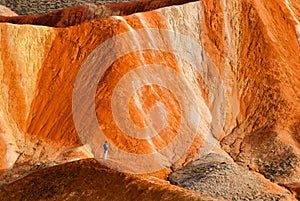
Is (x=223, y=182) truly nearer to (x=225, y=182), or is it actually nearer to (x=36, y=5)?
(x=225, y=182)

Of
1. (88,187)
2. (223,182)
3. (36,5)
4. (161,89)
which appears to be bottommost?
(36,5)

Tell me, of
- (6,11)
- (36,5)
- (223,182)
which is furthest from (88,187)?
(36,5)

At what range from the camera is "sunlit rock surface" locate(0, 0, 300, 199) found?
118 feet

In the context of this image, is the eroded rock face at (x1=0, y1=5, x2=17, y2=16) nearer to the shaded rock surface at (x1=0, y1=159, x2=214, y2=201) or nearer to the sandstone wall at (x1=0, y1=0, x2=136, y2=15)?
the sandstone wall at (x1=0, y1=0, x2=136, y2=15)

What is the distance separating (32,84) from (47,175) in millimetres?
17600

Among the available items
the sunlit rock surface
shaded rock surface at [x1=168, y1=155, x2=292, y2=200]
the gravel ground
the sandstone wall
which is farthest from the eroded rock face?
the gravel ground

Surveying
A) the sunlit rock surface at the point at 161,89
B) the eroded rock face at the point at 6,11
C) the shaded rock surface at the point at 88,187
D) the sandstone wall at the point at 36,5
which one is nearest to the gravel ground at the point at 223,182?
the sunlit rock surface at the point at 161,89

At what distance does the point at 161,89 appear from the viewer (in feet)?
132

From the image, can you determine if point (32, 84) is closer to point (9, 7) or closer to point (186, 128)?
point (186, 128)

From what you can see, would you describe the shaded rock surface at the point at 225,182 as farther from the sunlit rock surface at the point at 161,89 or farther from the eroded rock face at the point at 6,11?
the eroded rock face at the point at 6,11

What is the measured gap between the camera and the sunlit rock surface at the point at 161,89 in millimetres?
36031

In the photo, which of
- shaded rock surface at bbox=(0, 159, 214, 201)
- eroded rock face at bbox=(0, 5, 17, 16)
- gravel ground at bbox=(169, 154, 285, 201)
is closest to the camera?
shaded rock surface at bbox=(0, 159, 214, 201)

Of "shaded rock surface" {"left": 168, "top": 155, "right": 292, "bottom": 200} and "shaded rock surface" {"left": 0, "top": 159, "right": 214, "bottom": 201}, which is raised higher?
"shaded rock surface" {"left": 0, "top": 159, "right": 214, "bottom": 201}

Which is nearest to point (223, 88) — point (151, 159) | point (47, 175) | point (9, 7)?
point (151, 159)
